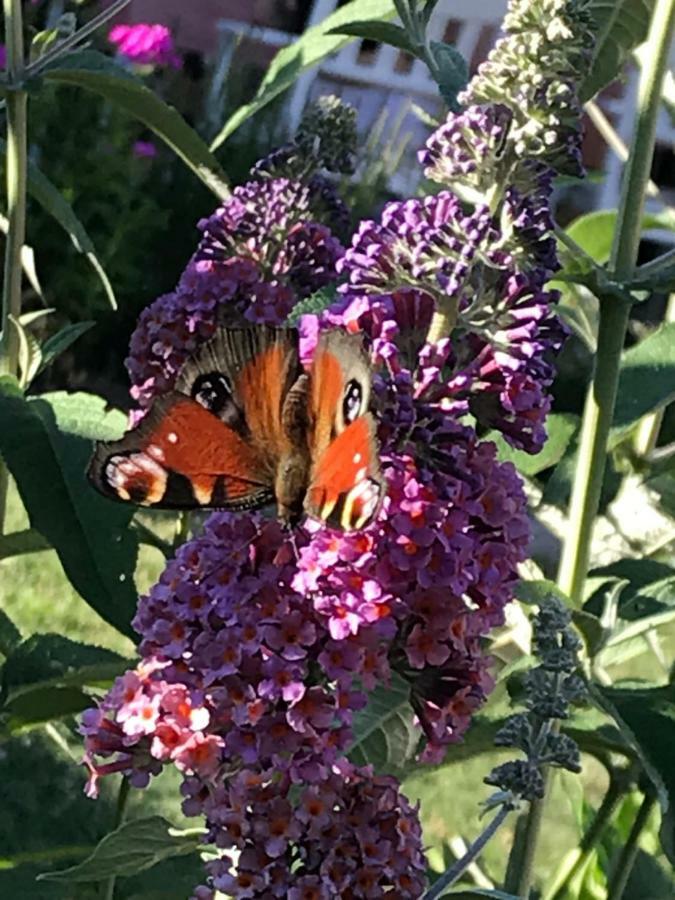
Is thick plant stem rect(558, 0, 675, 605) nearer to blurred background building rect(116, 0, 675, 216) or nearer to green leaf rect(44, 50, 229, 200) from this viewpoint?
green leaf rect(44, 50, 229, 200)

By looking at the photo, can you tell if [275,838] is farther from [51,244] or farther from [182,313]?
[51,244]

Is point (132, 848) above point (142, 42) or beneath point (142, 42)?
above

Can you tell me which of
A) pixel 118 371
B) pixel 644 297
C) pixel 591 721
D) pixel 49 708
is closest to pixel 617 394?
pixel 644 297

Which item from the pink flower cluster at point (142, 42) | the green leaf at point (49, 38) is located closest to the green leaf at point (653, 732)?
the green leaf at point (49, 38)

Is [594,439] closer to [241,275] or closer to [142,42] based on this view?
[241,275]

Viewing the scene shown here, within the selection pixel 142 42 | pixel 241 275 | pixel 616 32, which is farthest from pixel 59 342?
pixel 142 42
